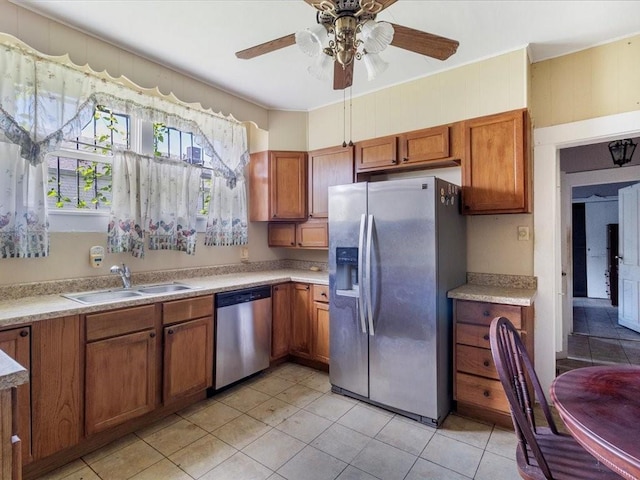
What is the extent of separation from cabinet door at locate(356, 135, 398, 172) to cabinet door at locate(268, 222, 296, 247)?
102cm

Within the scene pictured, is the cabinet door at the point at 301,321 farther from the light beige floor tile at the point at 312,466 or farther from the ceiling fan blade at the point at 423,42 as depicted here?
the ceiling fan blade at the point at 423,42

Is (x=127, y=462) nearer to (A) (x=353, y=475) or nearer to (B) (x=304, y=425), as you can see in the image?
(B) (x=304, y=425)

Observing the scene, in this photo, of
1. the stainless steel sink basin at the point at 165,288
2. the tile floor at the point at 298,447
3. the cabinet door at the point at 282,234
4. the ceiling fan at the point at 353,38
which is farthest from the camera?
the cabinet door at the point at 282,234

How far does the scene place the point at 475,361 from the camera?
2.32 m

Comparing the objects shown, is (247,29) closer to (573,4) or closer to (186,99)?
(186,99)

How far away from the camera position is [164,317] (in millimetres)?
2309

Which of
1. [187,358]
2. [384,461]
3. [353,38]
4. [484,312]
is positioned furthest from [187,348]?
[353,38]

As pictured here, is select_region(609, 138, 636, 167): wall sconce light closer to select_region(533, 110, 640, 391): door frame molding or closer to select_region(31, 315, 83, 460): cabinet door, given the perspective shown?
select_region(533, 110, 640, 391): door frame molding

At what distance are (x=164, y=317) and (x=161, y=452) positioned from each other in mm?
810

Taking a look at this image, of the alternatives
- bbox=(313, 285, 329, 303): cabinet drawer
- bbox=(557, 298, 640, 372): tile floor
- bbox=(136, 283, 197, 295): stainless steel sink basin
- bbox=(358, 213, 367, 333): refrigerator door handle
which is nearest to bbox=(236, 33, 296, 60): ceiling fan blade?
bbox=(358, 213, 367, 333): refrigerator door handle

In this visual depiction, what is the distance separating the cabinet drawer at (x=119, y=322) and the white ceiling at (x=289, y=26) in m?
1.86

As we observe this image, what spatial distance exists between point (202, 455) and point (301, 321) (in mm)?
1467

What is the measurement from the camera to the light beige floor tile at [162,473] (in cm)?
179

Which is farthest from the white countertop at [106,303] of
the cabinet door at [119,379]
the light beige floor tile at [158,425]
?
the light beige floor tile at [158,425]
